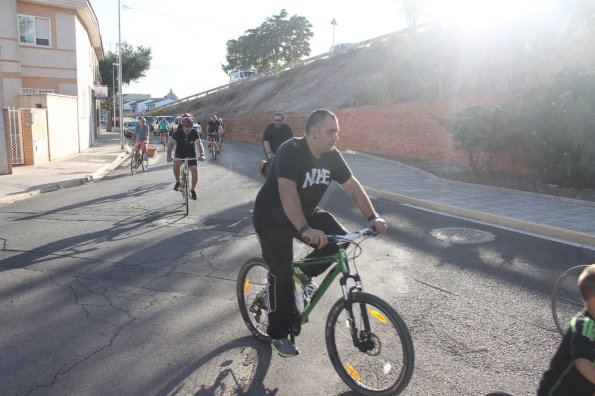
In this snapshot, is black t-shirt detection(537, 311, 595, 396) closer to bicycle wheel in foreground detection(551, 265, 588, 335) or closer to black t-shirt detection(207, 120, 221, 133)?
bicycle wheel in foreground detection(551, 265, 588, 335)

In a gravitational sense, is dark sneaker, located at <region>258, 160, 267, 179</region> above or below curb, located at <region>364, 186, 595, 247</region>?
above

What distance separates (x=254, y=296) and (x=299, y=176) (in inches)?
52.0

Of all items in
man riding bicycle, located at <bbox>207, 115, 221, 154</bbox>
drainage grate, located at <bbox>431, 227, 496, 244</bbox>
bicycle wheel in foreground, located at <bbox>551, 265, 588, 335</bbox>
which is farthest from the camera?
man riding bicycle, located at <bbox>207, 115, 221, 154</bbox>

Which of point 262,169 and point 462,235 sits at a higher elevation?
point 262,169

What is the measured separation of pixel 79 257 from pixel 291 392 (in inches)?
171

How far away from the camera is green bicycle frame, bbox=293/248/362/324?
349 cm

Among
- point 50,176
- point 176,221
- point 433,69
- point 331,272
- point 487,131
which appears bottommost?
point 50,176

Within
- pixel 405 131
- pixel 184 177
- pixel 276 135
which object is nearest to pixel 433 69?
pixel 405 131

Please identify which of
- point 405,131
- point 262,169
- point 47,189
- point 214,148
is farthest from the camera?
point 214,148

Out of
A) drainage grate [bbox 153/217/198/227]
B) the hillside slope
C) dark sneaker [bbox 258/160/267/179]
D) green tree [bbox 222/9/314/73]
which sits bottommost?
drainage grate [bbox 153/217/198/227]

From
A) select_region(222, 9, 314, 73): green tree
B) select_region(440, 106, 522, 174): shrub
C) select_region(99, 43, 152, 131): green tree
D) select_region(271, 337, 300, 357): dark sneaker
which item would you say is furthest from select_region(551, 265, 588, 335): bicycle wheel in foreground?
select_region(222, 9, 314, 73): green tree

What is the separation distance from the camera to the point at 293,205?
3.49 meters

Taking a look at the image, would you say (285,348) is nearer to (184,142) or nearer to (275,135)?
A: (275,135)

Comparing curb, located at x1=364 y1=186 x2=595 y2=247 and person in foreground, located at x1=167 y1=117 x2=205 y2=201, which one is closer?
curb, located at x1=364 y1=186 x2=595 y2=247
